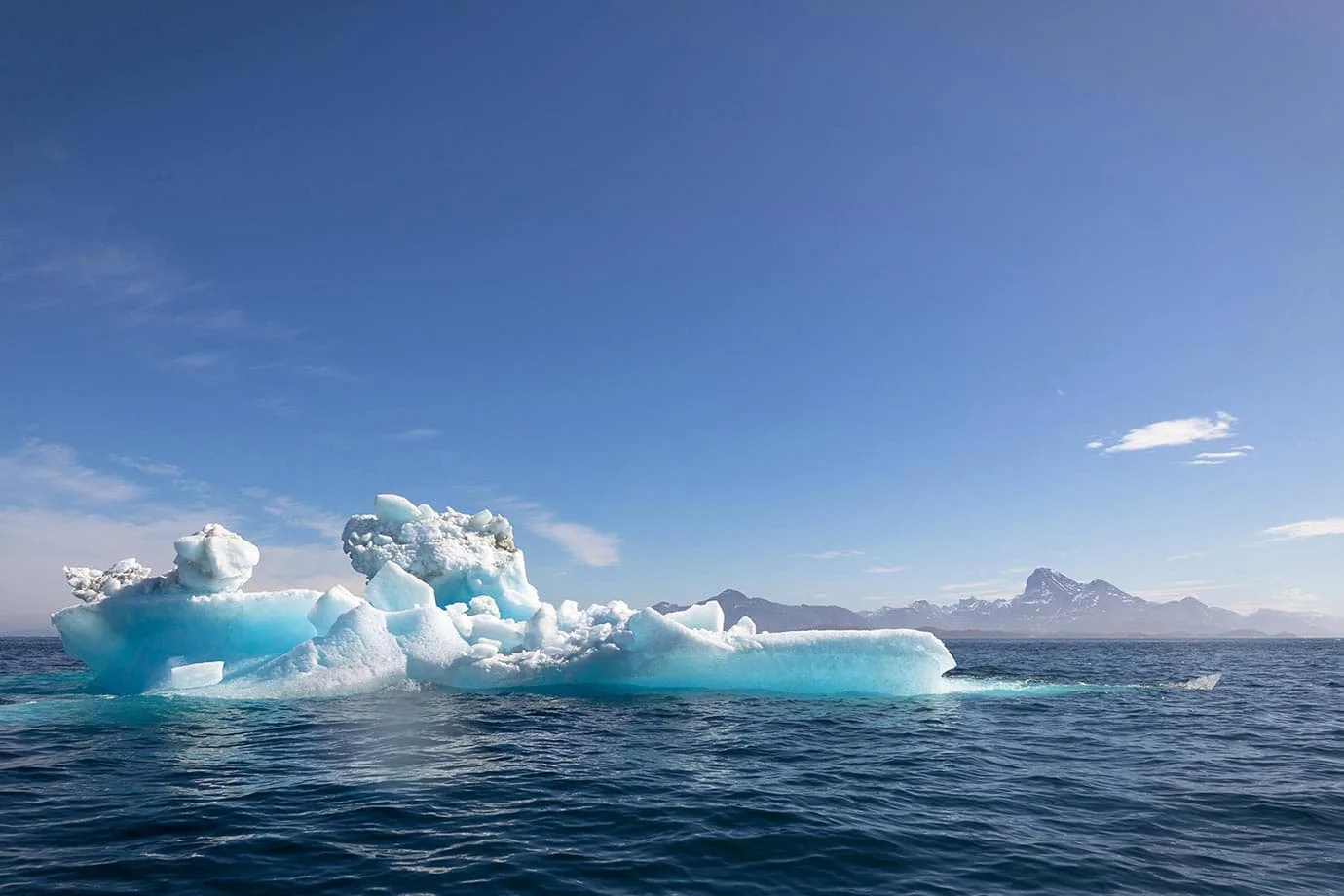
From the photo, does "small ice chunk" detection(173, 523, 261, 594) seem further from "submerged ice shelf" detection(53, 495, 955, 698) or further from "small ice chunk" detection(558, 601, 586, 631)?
"small ice chunk" detection(558, 601, 586, 631)

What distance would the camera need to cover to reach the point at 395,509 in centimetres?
2878

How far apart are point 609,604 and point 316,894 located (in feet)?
70.5

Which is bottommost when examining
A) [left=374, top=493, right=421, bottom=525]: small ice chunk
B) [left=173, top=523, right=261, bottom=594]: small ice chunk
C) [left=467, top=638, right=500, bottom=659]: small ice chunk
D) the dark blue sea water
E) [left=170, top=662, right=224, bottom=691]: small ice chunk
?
the dark blue sea water

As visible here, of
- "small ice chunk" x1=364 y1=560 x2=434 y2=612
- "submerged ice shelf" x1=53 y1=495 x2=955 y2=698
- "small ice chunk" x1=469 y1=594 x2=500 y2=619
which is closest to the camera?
"submerged ice shelf" x1=53 y1=495 x2=955 y2=698

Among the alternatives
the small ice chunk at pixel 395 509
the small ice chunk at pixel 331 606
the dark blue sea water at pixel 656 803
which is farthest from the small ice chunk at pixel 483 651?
the small ice chunk at pixel 395 509

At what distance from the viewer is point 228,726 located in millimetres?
14594

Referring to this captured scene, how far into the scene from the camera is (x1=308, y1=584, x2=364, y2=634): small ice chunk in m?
22.1

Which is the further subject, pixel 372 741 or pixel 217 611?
pixel 217 611

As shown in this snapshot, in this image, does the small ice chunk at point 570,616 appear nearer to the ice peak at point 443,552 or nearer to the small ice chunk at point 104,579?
the ice peak at point 443,552

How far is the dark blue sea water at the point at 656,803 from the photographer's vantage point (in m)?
6.75

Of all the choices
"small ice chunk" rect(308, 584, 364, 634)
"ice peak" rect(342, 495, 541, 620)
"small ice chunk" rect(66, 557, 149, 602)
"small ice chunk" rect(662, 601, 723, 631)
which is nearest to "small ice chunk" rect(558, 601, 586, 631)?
"ice peak" rect(342, 495, 541, 620)

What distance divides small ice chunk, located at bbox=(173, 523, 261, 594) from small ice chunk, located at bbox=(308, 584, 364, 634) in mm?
2179

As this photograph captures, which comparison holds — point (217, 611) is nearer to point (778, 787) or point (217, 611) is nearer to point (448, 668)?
point (448, 668)

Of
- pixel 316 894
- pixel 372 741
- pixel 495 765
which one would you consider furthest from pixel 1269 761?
pixel 372 741
